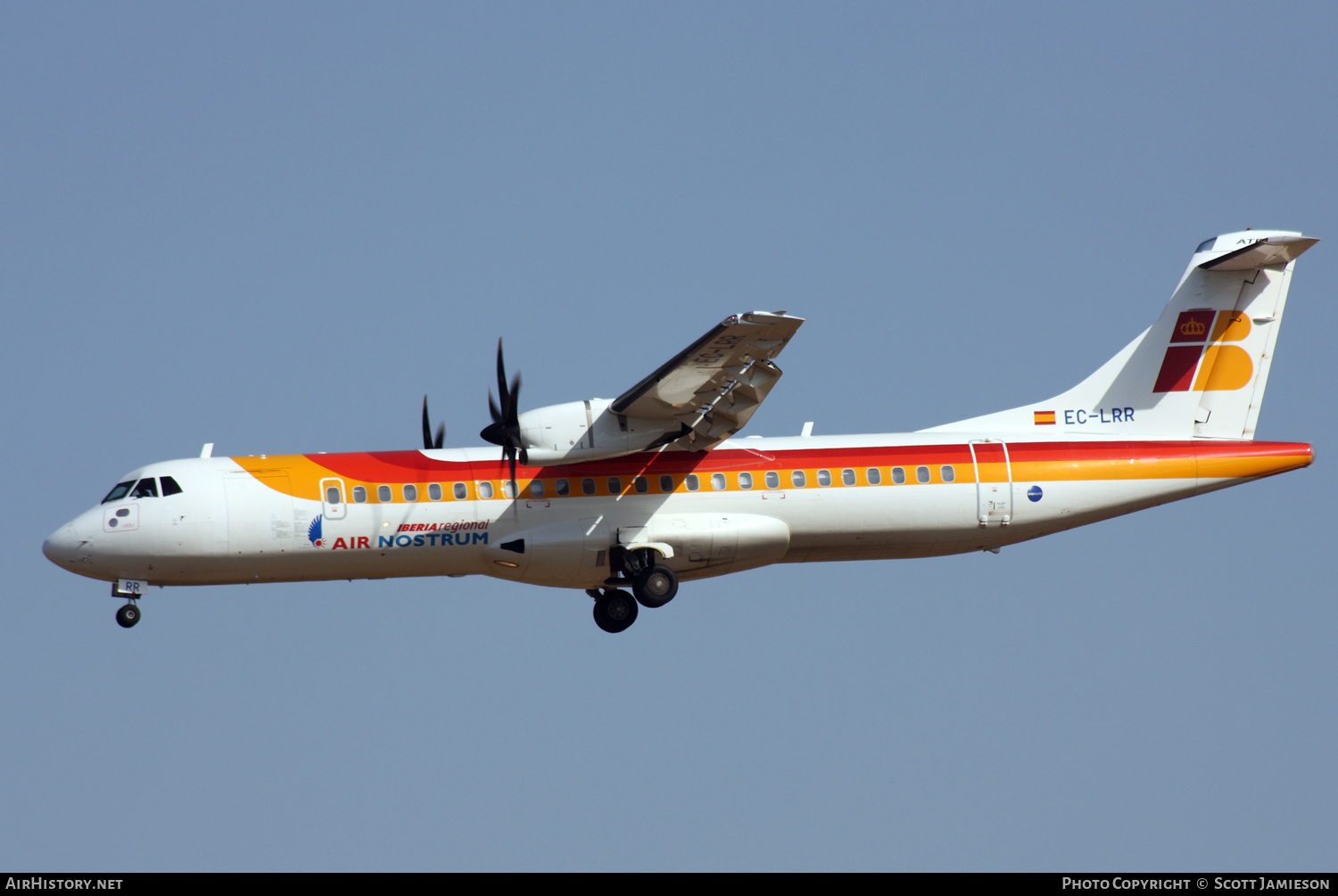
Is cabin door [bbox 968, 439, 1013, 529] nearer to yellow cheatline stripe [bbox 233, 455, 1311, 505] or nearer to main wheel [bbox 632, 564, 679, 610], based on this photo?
yellow cheatline stripe [bbox 233, 455, 1311, 505]

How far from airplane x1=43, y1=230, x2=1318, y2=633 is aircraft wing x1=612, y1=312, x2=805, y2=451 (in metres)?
0.05

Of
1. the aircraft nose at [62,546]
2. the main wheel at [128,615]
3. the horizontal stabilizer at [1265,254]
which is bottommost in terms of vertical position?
the main wheel at [128,615]

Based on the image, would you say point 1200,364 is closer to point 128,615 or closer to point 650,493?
point 650,493

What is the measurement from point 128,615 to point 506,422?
7.37 meters

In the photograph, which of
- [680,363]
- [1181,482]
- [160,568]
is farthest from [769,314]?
[160,568]

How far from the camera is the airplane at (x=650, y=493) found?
2448 cm

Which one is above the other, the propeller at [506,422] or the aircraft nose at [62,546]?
the propeller at [506,422]

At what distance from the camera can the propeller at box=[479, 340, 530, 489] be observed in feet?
78.2

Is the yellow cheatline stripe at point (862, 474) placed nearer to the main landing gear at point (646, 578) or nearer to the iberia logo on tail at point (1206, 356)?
the main landing gear at point (646, 578)

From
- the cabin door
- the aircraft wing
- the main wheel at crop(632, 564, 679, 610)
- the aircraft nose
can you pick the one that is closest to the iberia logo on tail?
the cabin door

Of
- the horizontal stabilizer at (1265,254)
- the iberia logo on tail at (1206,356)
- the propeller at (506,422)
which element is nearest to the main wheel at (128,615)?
the propeller at (506,422)

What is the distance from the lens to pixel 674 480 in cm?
2561

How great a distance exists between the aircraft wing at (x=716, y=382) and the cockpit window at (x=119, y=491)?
8.54 metres

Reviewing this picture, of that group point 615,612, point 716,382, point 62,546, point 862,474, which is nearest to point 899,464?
point 862,474
